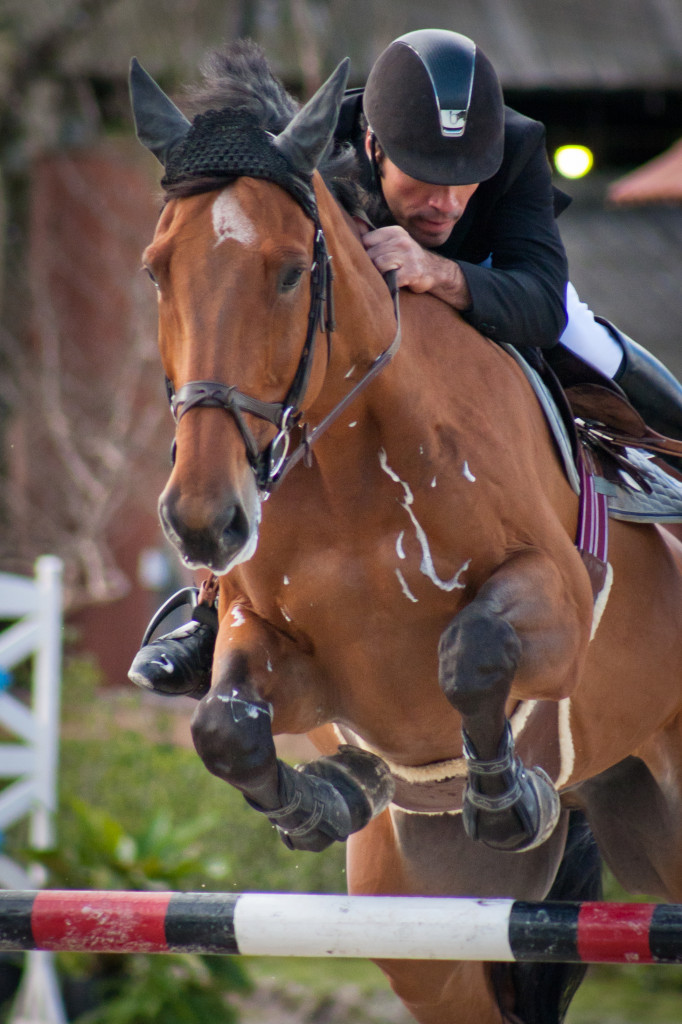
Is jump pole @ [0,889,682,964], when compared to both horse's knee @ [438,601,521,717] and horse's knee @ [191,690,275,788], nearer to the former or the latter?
horse's knee @ [191,690,275,788]

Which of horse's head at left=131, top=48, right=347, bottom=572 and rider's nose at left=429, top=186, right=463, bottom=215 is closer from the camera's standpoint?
horse's head at left=131, top=48, right=347, bottom=572

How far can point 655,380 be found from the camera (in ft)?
11.0

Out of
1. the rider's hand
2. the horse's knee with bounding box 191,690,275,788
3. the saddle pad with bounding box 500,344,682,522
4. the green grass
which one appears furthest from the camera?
the green grass

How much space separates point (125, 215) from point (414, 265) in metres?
8.38

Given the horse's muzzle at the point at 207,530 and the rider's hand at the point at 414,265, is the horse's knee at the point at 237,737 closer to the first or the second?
the horse's muzzle at the point at 207,530

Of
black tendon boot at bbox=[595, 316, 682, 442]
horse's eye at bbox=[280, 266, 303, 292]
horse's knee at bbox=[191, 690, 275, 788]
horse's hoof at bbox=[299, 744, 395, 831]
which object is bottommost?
horse's hoof at bbox=[299, 744, 395, 831]

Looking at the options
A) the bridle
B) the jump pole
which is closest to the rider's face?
the bridle

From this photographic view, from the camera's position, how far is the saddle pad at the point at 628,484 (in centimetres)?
293

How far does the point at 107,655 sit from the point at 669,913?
8686mm

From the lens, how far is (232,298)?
2.06m

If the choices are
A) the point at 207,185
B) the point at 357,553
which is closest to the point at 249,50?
the point at 207,185

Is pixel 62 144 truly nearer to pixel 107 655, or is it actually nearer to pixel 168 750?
pixel 107 655

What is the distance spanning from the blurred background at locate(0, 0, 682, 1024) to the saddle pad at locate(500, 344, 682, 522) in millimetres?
5296

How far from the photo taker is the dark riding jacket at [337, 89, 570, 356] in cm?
273
